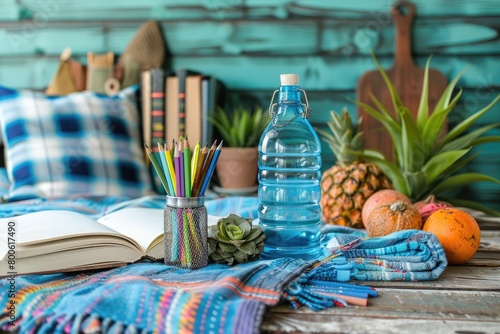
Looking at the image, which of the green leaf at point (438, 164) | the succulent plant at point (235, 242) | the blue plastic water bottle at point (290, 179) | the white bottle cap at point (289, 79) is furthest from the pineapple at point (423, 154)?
the succulent plant at point (235, 242)

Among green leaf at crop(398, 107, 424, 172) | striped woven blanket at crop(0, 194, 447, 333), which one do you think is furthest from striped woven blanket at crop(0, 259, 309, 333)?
green leaf at crop(398, 107, 424, 172)

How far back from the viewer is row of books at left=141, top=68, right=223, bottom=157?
1899mm

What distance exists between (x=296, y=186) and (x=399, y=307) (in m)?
0.41

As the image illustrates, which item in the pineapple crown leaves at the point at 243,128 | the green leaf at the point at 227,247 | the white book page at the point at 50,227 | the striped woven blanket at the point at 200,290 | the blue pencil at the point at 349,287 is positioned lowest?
the blue pencil at the point at 349,287

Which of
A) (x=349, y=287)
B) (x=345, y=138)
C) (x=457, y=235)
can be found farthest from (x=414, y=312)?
(x=345, y=138)

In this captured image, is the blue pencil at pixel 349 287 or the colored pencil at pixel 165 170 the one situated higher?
the colored pencil at pixel 165 170

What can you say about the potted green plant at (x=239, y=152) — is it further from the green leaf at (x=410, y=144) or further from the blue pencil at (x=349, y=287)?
the blue pencil at (x=349, y=287)

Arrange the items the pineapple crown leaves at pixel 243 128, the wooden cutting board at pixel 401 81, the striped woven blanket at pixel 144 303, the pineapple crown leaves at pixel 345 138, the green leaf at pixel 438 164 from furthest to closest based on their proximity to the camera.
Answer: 1. the wooden cutting board at pixel 401 81
2. the pineapple crown leaves at pixel 243 128
3. the pineapple crown leaves at pixel 345 138
4. the green leaf at pixel 438 164
5. the striped woven blanket at pixel 144 303

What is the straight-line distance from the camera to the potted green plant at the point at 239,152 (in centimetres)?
179

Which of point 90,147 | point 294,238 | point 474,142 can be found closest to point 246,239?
point 294,238

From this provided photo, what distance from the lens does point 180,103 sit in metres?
1.91

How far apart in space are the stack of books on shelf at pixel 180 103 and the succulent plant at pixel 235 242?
0.94m

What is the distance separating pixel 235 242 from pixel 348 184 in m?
0.59

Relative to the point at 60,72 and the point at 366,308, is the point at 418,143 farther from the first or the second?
the point at 60,72
